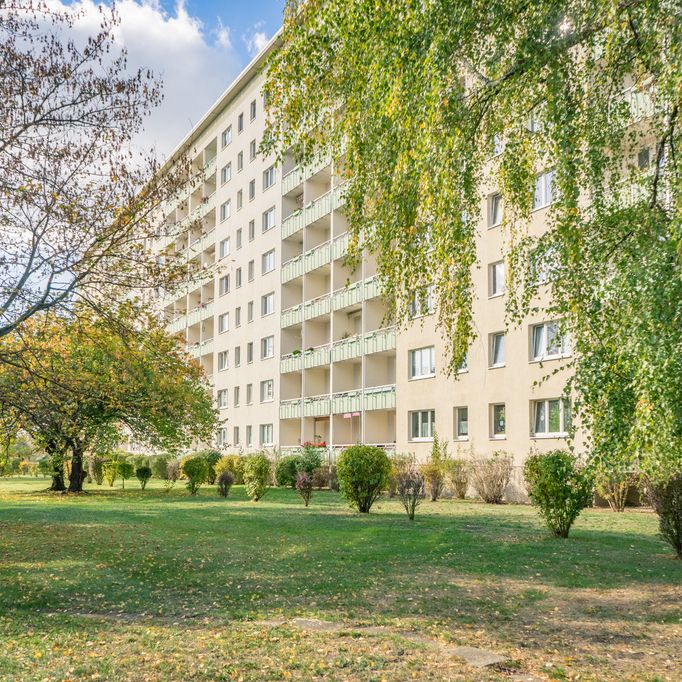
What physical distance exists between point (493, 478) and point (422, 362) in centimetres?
853

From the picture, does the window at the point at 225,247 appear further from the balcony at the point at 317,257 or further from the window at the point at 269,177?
the balcony at the point at 317,257

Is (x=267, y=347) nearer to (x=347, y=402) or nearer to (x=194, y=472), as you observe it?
(x=347, y=402)

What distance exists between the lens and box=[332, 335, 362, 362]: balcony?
128 ft

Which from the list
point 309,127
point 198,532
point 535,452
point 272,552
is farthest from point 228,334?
point 309,127

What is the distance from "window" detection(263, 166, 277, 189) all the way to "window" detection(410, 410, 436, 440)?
23584 millimetres

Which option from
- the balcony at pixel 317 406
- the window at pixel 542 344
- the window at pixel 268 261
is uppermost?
the window at pixel 268 261

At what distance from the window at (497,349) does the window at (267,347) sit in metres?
22.7

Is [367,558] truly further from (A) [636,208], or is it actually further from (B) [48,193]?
(B) [48,193]

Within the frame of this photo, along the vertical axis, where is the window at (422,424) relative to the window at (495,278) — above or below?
below

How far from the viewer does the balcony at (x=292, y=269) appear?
46.6 m

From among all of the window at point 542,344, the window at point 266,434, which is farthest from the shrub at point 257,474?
the window at point 266,434

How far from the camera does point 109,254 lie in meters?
13.3

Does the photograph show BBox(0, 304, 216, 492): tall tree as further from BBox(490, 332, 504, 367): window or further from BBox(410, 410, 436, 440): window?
BBox(410, 410, 436, 440): window

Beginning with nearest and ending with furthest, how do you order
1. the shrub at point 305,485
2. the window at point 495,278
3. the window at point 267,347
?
1. the shrub at point 305,485
2. the window at point 495,278
3. the window at point 267,347
